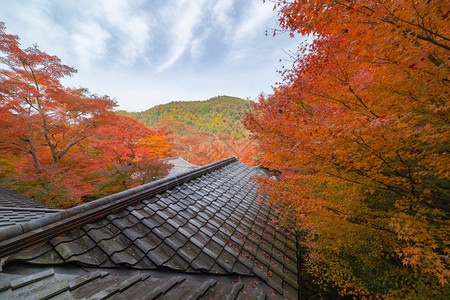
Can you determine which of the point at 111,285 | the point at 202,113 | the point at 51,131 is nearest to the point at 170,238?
the point at 111,285

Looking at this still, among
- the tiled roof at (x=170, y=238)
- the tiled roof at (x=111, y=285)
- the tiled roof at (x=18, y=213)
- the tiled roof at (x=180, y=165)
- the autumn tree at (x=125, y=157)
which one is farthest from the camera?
the tiled roof at (x=180, y=165)

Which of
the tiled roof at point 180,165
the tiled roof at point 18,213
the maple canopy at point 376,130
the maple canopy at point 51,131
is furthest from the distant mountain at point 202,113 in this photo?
the tiled roof at point 18,213

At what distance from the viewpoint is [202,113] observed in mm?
69375

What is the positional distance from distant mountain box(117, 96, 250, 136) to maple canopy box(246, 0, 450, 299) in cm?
4707

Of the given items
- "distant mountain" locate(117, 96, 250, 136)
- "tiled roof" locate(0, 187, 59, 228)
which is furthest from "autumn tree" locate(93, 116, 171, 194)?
"distant mountain" locate(117, 96, 250, 136)

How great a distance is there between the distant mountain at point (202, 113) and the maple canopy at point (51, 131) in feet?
132

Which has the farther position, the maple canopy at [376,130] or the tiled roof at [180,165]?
the tiled roof at [180,165]

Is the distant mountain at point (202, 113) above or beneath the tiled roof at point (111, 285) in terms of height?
above

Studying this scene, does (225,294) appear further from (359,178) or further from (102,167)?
(102,167)

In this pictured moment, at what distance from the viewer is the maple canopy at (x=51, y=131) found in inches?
380

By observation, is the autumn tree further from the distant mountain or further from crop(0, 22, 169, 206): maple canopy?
the distant mountain

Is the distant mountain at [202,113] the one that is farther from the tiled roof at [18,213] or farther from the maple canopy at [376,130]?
the tiled roof at [18,213]

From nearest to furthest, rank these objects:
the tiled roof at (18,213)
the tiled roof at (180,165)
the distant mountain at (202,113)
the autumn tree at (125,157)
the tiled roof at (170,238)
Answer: the tiled roof at (170,238)
the tiled roof at (18,213)
the autumn tree at (125,157)
the tiled roof at (180,165)
the distant mountain at (202,113)

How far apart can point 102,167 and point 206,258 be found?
13723mm
